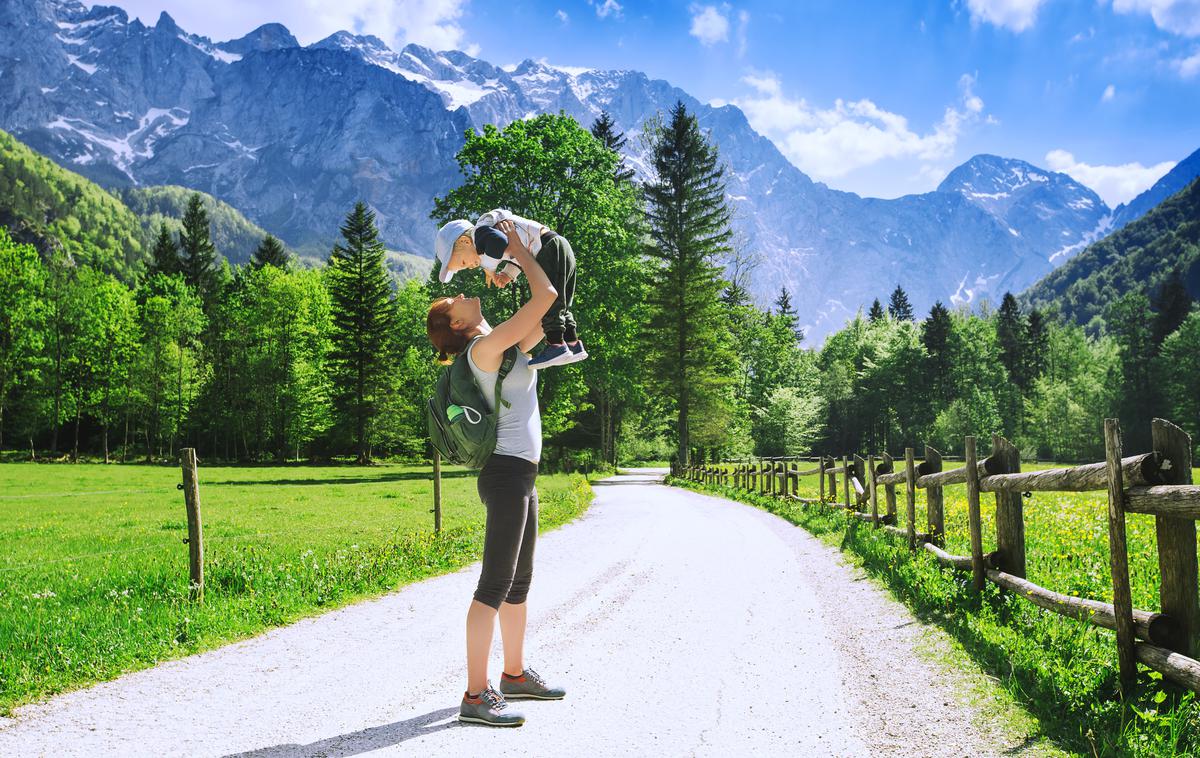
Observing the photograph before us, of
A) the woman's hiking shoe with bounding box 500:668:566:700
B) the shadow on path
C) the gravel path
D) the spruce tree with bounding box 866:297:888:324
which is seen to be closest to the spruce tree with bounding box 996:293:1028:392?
the spruce tree with bounding box 866:297:888:324

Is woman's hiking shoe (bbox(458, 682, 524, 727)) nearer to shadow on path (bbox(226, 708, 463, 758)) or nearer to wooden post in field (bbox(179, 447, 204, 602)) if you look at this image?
shadow on path (bbox(226, 708, 463, 758))

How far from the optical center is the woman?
12.8 ft

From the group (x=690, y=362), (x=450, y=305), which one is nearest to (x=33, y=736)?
(x=450, y=305)

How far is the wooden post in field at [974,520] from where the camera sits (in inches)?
279

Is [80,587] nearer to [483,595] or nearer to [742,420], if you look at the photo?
[483,595]

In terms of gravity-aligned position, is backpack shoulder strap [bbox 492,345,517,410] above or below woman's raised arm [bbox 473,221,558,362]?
below

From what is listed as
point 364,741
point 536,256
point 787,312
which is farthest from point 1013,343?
point 364,741

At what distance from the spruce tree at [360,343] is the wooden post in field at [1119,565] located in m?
46.1

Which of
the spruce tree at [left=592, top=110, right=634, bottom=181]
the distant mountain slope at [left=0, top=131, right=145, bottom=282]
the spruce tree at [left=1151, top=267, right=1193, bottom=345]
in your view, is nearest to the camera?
the spruce tree at [left=592, top=110, right=634, bottom=181]

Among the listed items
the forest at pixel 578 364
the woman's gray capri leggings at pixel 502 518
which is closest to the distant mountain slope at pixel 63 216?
the forest at pixel 578 364

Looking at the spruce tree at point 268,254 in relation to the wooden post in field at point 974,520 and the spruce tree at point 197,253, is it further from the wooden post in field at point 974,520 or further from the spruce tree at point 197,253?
the wooden post in field at point 974,520

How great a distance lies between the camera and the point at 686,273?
42.6 metres

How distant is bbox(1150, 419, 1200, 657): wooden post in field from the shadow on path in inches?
172

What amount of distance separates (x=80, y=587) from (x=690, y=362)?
3570 cm
